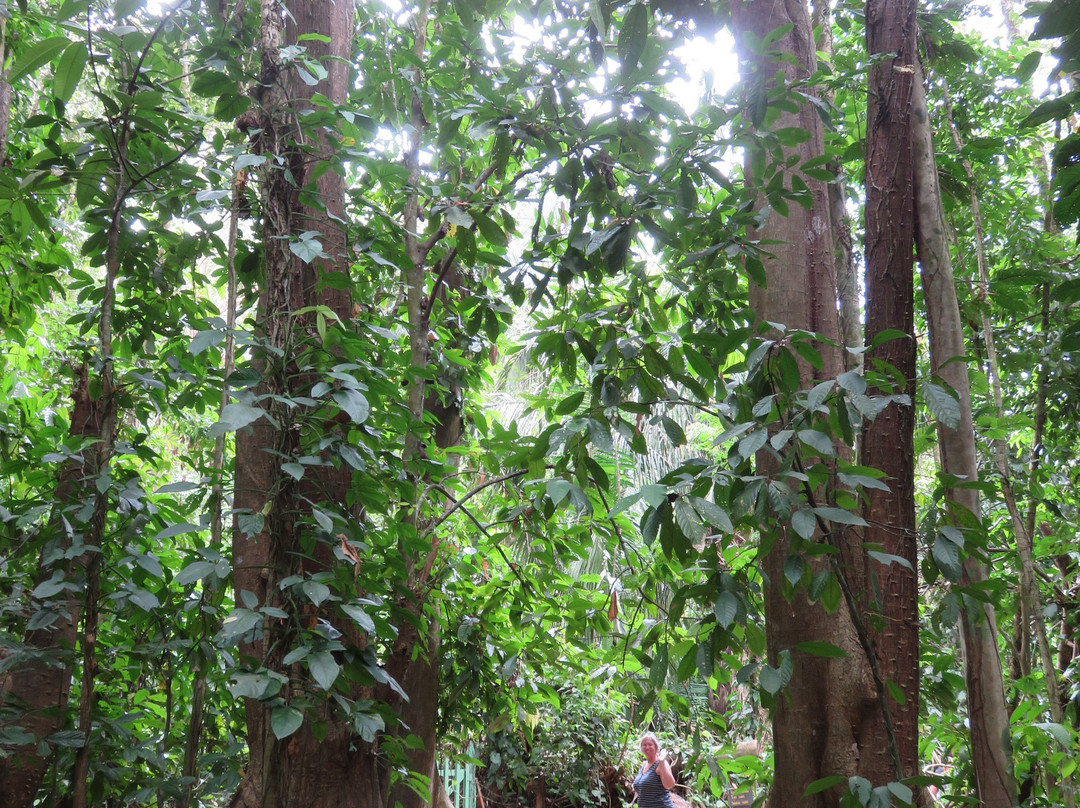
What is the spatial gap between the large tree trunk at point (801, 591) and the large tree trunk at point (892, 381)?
62 mm

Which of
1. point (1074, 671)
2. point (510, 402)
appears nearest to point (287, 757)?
point (1074, 671)

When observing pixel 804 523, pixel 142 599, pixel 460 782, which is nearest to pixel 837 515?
pixel 804 523

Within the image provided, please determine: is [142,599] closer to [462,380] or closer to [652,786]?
[462,380]

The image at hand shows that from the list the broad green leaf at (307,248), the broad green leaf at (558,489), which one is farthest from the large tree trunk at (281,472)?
the broad green leaf at (558,489)

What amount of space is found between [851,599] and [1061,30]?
88 cm

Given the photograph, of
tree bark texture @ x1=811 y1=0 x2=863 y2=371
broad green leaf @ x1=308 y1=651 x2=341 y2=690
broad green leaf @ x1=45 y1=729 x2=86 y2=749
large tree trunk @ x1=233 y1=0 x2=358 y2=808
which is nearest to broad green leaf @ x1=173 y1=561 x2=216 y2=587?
large tree trunk @ x1=233 y1=0 x2=358 y2=808

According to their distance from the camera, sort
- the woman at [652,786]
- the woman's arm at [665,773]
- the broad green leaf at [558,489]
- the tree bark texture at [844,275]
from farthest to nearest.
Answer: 1. the woman at [652,786]
2. the woman's arm at [665,773]
3. the tree bark texture at [844,275]
4. the broad green leaf at [558,489]

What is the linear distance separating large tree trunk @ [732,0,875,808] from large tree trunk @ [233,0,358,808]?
3.08 ft

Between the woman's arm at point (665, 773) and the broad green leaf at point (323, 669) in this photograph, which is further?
the woman's arm at point (665, 773)

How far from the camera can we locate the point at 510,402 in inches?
372

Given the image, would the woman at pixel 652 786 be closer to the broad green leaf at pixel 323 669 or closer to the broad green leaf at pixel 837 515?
the broad green leaf at pixel 323 669

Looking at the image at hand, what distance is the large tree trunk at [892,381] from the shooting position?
1517mm

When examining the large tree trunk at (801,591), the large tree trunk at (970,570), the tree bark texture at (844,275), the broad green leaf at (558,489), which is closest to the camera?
the broad green leaf at (558,489)

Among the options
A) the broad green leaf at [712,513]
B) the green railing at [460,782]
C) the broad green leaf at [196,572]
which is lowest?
the green railing at [460,782]
